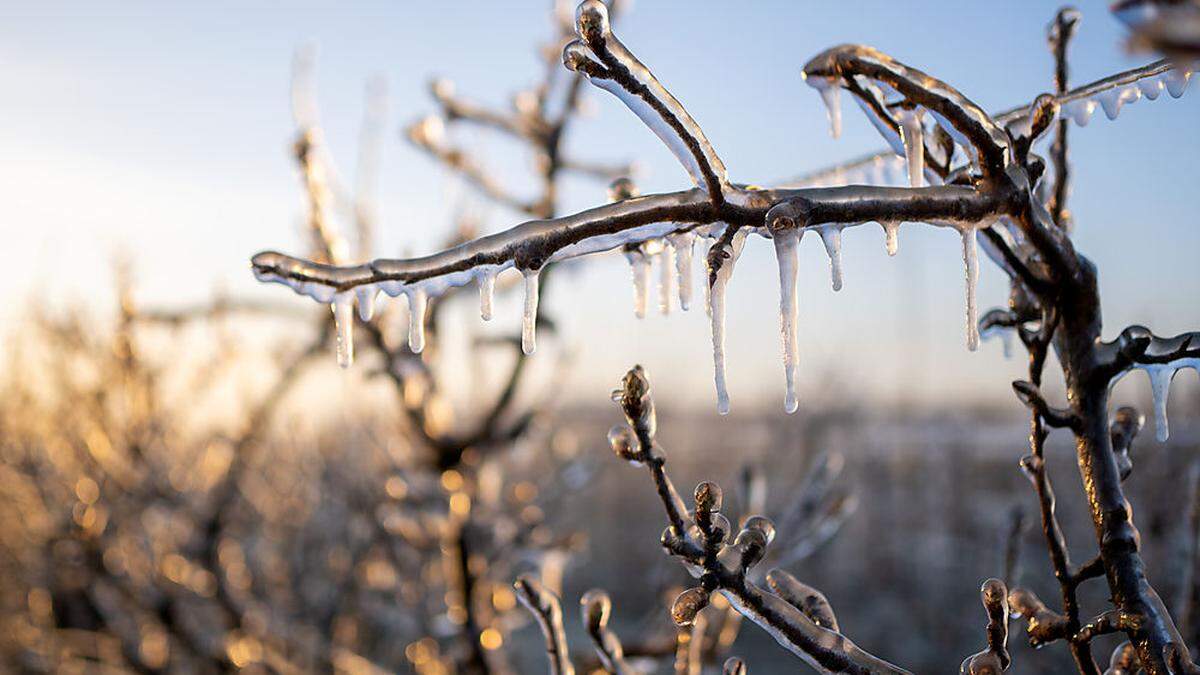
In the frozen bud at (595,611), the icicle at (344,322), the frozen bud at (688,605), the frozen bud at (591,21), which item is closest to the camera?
the frozen bud at (591,21)

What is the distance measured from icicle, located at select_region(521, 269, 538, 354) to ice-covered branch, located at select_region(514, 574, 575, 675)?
1.63 ft

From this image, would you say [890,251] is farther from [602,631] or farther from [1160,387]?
[602,631]

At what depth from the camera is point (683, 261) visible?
118 cm

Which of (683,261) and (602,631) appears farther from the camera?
(602,631)

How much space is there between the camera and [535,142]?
3248 mm

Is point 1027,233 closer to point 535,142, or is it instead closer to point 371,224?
point 535,142

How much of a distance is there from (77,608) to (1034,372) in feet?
45.2

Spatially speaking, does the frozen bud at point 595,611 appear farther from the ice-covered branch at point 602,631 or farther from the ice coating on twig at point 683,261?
the ice coating on twig at point 683,261

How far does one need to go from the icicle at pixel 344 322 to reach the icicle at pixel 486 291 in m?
0.19

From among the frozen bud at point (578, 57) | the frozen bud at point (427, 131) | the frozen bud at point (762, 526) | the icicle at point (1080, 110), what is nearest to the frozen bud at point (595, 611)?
the frozen bud at point (762, 526)

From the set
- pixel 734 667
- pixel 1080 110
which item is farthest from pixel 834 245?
pixel 734 667

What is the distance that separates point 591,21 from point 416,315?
475 mm

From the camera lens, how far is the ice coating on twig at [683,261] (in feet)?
3.76

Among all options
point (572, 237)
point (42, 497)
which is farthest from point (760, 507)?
point (42, 497)
